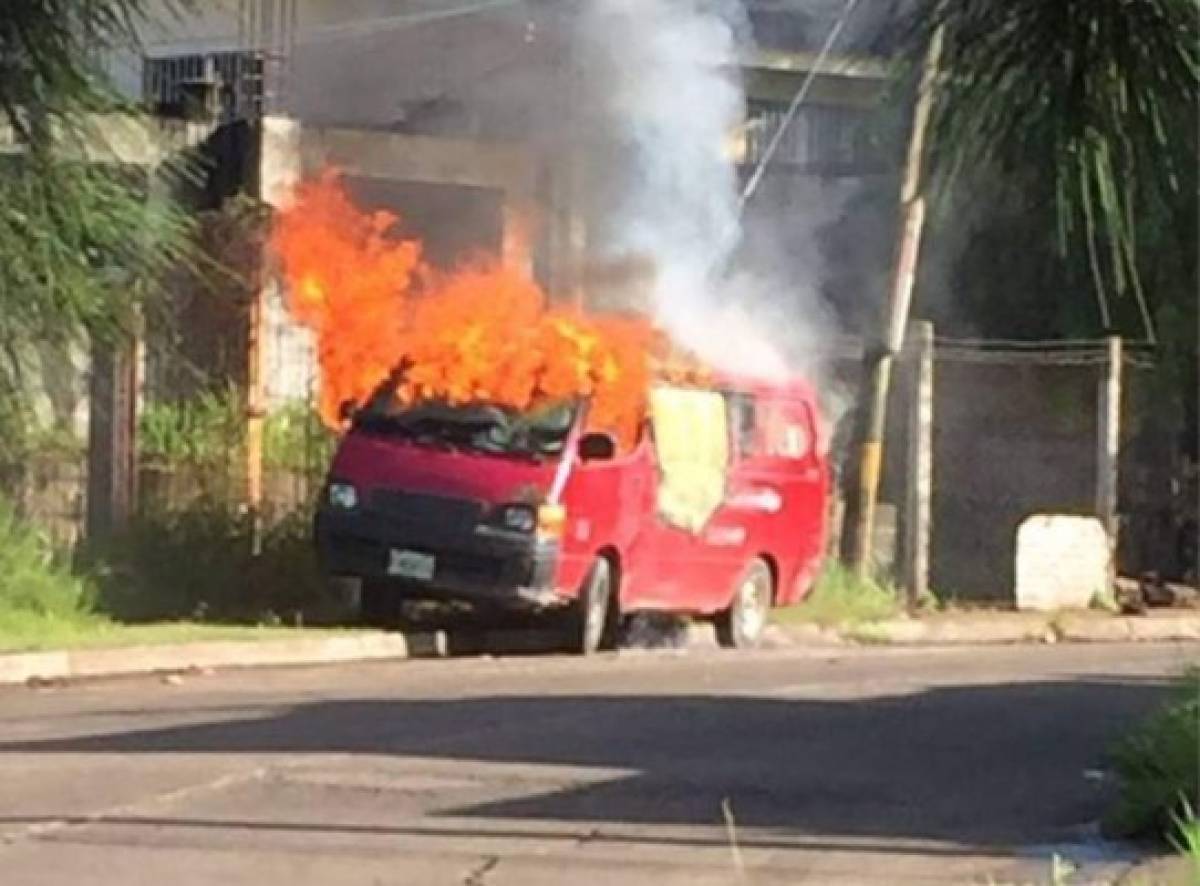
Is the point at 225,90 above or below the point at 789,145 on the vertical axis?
above

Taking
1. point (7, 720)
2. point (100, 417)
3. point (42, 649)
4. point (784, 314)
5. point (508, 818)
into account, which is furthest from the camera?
point (784, 314)

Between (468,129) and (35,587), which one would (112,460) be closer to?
(35,587)

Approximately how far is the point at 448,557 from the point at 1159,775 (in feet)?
32.4

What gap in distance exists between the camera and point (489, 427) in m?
20.3

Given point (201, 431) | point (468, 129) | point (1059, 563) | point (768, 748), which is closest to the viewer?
point (768, 748)

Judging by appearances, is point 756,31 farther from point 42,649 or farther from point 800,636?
point 42,649

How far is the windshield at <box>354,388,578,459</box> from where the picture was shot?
66.2ft

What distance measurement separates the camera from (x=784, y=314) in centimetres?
2545

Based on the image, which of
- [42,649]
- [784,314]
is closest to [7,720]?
[42,649]

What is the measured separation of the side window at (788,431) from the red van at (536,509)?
604mm

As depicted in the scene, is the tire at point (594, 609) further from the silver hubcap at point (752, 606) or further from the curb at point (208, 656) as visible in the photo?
the silver hubcap at point (752, 606)

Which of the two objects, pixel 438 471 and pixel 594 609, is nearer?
pixel 438 471

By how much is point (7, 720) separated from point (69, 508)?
6.19 m

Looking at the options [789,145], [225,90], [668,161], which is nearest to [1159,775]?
[668,161]
